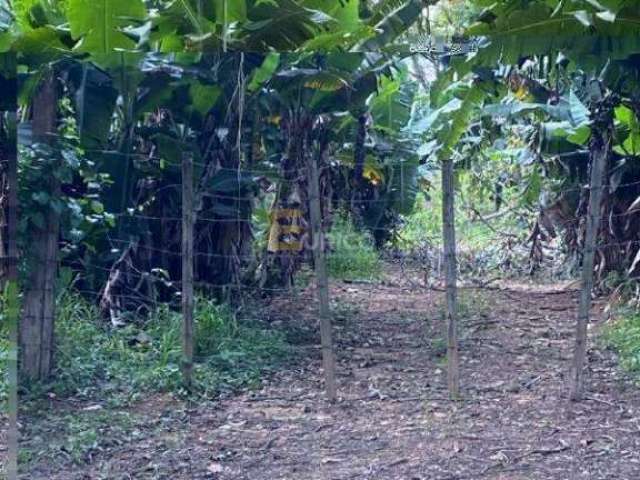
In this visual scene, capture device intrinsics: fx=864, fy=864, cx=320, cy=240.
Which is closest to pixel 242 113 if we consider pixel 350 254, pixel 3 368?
pixel 350 254

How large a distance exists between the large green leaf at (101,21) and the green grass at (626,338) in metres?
3.81

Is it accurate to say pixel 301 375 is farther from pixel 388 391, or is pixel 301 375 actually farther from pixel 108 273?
pixel 108 273

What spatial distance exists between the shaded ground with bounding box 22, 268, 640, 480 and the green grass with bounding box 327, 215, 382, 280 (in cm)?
13

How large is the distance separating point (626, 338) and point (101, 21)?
161 inches

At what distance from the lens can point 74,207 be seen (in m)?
5.14

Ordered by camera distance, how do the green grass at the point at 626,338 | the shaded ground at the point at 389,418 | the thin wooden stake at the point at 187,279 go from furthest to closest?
the green grass at the point at 626,338 → the thin wooden stake at the point at 187,279 → the shaded ground at the point at 389,418

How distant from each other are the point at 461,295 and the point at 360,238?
1.20m

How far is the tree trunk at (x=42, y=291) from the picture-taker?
16.7 feet

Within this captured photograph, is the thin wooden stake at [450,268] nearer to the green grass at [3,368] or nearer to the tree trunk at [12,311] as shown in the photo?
the tree trunk at [12,311]

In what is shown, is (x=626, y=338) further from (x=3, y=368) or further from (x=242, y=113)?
(x=3, y=368)

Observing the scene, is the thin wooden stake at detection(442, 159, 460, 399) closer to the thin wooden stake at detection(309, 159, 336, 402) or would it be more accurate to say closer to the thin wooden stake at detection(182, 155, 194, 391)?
the thin wooden stake at detection(309, 159, 336, 402)

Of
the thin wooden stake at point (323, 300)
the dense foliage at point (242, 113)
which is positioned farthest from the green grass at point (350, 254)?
the thin wooden stake at point (323, 300)

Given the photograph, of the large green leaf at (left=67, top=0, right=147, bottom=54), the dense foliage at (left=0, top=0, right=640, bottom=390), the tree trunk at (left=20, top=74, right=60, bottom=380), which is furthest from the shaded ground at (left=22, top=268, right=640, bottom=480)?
the large green leaf at (left=67, top=0, right=147, bottom=54)

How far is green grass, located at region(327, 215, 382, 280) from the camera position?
6438mm
